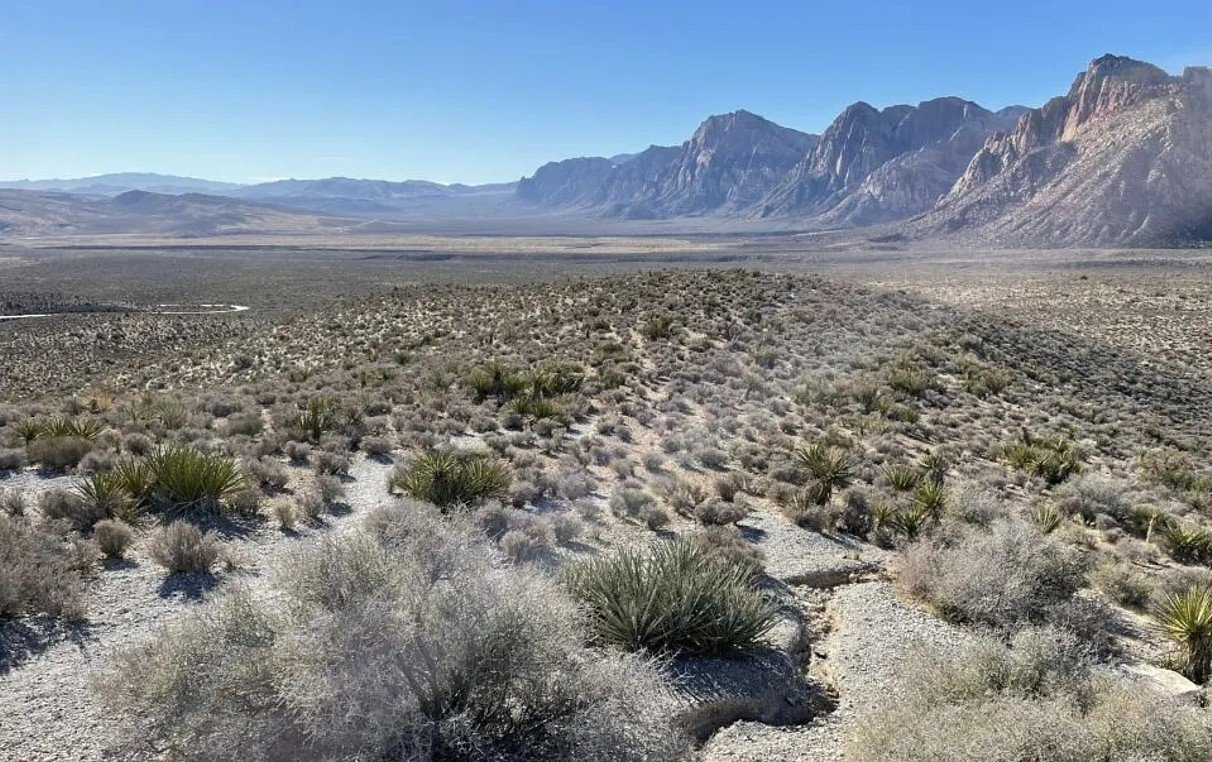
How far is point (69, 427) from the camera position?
12523mm

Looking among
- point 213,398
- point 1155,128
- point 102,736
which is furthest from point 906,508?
point 1155,128

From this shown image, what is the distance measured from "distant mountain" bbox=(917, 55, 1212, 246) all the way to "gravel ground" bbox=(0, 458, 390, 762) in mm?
135515

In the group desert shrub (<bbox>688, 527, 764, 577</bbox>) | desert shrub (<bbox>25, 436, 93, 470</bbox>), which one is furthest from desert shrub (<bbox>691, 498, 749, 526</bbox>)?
desert shrub (<bbox>25, 436, 93, 470</bbox>)

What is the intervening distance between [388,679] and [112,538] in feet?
17.8

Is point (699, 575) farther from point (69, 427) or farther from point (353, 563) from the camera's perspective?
point (69, 427)

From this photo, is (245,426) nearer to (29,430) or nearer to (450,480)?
(29,430)

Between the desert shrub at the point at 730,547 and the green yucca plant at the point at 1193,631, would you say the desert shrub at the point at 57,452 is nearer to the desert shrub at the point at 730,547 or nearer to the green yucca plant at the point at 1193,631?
→ the desert shrub at the point at 730,547

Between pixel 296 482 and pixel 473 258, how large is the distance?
341 feet

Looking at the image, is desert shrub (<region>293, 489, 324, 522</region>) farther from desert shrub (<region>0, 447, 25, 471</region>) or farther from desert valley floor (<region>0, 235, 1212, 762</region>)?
desert shrub (<region>0, 447, 25, 471</region>)

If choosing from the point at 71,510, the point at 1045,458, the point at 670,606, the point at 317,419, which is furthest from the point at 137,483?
the point at 1045,458

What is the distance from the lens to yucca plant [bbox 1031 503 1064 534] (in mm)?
11063

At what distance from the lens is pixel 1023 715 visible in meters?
4.62

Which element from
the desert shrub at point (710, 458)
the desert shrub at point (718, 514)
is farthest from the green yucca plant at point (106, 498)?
the desert shrub at point (710, 458)

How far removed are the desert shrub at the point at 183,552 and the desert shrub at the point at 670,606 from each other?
151 inches
